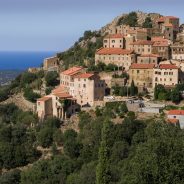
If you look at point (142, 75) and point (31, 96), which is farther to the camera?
point (31, 96)

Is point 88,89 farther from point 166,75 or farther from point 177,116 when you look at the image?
point 177,116

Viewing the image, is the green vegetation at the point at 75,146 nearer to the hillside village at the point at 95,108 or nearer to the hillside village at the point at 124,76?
the hillside village at the point at 95,108

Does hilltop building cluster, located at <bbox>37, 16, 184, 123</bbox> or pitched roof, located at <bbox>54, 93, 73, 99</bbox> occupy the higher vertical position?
hilltop building cluster, located at <bbox>37, 16, 184, 123</bbox>

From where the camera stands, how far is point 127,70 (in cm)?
5350

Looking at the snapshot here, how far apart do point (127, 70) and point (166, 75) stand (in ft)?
14.0

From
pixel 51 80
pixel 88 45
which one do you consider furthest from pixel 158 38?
pixel 88 45

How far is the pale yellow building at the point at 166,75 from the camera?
50.0 metres

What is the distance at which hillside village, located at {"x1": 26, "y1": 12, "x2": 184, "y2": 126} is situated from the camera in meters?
50.0

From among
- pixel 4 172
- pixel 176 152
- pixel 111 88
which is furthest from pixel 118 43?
pixel 176 152

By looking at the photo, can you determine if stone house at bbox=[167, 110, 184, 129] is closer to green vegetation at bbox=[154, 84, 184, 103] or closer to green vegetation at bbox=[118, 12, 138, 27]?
green vegetation at bbox=[154, 84, 184, 103]

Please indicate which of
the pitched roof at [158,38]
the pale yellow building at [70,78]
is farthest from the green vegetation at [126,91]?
the pitched roof at [158,38]

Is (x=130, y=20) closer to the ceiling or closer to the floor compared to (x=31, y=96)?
closer to the ceiling

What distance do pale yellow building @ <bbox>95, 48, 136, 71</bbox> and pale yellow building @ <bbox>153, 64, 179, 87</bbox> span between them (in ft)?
11.8

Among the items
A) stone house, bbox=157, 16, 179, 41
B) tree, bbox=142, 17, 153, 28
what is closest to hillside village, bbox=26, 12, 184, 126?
stone house, bbox=157, 16, 179, 41
